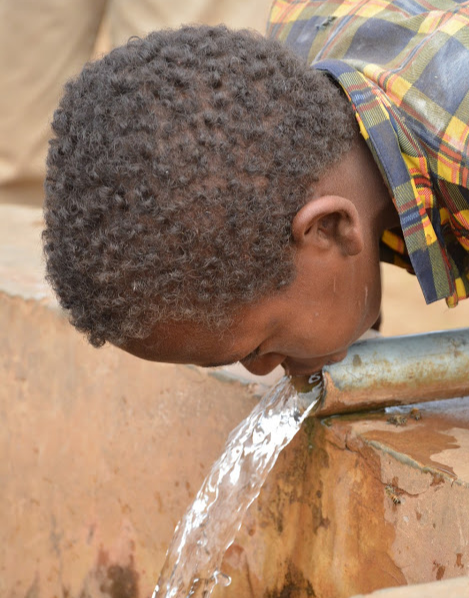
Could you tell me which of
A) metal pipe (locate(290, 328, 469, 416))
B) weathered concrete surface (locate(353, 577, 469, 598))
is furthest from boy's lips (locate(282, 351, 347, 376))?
weathered concrete surface (locate(353, 577, 469, 598))

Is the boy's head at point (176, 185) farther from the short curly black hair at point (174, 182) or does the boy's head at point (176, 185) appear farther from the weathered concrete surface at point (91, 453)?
the weathered concrete surface at point (91, 453)

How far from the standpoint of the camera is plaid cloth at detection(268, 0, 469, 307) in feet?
3.33

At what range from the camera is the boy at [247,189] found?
86 centimetres

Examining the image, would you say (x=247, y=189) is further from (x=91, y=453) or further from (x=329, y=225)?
(x=91, y=453)

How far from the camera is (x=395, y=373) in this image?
1.15m

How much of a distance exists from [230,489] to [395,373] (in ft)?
0.94

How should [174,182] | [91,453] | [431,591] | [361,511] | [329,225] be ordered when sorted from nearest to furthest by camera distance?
[431,591] < [174,182] < [329,225] < [361,511] < [91,453]

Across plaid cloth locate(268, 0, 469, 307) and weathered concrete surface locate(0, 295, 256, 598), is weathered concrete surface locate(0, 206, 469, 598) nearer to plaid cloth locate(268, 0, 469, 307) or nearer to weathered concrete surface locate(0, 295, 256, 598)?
weathered concrete surface locate(0, 295, 256, 598)

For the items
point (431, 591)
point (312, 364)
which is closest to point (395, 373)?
point (312, 364)

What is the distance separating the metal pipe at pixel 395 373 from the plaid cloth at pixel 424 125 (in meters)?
0.08

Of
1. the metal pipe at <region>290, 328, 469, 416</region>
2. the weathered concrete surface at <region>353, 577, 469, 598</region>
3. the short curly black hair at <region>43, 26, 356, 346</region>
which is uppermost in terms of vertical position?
the short curly black hair at <region>43, 26, 356, 346</region>

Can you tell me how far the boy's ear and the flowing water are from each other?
0.79ft

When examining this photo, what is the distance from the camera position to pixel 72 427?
153cm

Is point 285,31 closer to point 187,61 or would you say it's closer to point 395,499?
point 187,61
